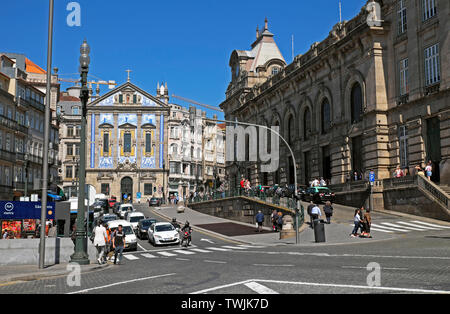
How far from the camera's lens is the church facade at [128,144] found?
88.1 meters

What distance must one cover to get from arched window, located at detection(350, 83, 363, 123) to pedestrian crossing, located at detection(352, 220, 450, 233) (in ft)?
43.6

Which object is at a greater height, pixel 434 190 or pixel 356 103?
pixel 356 103

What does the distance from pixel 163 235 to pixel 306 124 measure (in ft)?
85.5

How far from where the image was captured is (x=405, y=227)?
27469 mm

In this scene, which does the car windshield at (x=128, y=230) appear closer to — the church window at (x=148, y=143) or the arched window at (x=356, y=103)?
the arched window at (x=356, y=103)

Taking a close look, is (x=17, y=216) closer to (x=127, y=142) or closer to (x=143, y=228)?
(x=143, y=228)

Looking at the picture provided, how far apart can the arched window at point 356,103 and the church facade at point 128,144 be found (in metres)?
51.9

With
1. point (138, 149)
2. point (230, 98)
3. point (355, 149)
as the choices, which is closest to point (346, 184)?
point (355, 149)

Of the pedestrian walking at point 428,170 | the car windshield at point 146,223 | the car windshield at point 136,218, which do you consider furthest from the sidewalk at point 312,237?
the pedestrian walking at point 428,170

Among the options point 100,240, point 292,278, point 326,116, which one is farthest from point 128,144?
point 292,278

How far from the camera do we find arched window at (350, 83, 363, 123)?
133 ft

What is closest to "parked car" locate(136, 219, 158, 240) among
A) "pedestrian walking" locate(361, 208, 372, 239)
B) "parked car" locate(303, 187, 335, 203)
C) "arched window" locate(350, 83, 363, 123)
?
"parked car" locate(303, 187, 335, 203)

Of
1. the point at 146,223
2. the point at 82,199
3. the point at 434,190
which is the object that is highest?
the point at 434,190
